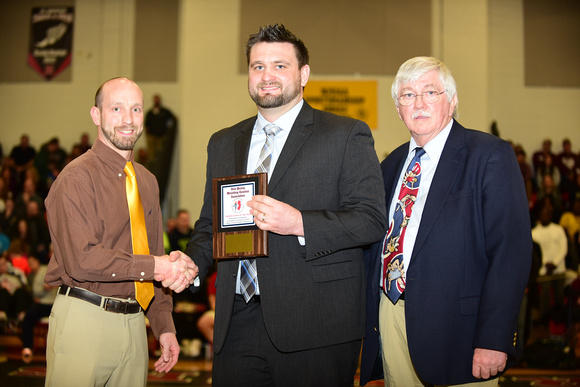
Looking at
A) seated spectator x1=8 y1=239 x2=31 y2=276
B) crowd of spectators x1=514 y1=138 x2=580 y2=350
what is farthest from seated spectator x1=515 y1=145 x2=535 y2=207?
seated spectator x1=8 y1=239 x2=31 y2=276

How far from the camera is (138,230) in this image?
2.80 metres

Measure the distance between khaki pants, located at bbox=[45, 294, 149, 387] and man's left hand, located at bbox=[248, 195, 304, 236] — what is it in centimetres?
93

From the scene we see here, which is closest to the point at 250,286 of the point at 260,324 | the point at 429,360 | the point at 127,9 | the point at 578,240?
the point at 260,324

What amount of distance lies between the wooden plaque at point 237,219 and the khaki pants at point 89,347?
0.67 meters

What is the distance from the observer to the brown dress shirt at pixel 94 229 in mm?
2527

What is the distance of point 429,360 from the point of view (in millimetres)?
2447

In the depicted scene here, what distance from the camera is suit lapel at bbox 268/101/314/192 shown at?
2.51 m

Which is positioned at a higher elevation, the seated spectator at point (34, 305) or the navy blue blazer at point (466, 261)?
the navy blue blazer at point (466, 261)

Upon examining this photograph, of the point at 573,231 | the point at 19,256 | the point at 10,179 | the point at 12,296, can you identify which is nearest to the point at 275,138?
the point at 12,296

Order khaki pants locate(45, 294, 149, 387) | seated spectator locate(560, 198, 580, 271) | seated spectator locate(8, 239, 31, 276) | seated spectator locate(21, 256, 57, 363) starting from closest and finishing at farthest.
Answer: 1. khaki pants locate(45, 294, 149, 387)
2. seated spectator locate(21, 256, 57, 363)
3. seated spectator locate(8, 239, 31, 276)
4. seated spectator locate(560, 198, 580, 271)

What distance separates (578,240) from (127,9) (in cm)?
1081

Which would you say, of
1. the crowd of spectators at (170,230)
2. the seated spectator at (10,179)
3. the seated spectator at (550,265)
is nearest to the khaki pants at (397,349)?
the crowd of spectators at (170,230)

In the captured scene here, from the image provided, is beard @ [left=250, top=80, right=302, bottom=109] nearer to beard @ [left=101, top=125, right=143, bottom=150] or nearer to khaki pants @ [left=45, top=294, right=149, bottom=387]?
beard @ [left=101, top=125, right=143, bottom=150]

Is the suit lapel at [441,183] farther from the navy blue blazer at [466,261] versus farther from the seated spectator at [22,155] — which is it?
the seated spectator at [22,155]
